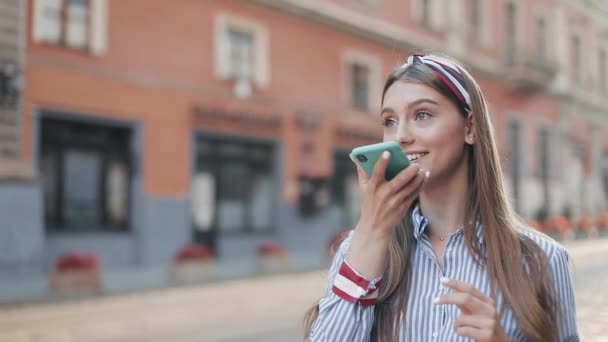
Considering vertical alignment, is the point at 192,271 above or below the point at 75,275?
below

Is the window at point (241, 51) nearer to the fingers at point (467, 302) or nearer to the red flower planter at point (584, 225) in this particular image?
the fingers at point (467, 302)

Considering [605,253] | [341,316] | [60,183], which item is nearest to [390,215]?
[341,316]

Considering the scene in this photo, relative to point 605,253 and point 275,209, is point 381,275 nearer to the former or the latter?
point 275,209

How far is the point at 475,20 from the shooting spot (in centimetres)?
2744

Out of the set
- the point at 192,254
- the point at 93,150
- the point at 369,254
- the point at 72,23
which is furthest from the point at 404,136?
the point at 93,150

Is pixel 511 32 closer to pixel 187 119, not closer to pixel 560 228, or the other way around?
pixel 560 228

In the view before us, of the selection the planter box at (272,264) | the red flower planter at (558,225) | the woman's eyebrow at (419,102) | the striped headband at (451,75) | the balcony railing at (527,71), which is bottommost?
the planter box at (272,264)

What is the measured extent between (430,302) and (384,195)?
0.39 meters

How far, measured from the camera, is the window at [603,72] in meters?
37.5

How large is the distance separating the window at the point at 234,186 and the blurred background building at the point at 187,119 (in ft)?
0.13

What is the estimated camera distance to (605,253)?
60.7ft

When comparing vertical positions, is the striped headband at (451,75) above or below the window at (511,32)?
below

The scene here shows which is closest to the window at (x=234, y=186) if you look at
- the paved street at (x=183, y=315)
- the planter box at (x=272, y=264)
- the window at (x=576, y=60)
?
the planter box at (x=272, y=264)

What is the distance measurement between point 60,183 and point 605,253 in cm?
1458
